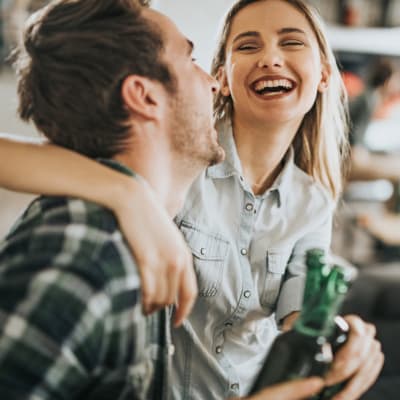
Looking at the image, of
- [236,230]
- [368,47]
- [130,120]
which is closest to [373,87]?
[368,47]

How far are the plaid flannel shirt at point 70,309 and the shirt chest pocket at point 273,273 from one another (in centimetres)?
44

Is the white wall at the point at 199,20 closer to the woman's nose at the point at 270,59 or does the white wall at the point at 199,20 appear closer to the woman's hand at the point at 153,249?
the woman's nose at the point at 270,59

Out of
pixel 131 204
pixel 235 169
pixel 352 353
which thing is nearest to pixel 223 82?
pixel 235 169

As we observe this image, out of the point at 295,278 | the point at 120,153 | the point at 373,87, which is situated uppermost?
the point at 120,153

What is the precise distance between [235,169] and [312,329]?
557 mm

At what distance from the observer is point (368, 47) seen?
15.9ft

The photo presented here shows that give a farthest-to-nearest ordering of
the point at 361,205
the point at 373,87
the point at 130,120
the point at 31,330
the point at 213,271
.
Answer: the point at 361,205 < the point at 373,87 < the point at 213,271 < the point at 130,120 < the point at 31,330

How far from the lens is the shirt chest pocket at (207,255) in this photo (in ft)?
3.71

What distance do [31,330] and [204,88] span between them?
0.55 metres

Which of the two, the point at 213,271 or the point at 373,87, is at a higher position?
the point at 213,271

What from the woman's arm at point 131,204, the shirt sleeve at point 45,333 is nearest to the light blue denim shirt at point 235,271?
the woman's arm at point 131,204

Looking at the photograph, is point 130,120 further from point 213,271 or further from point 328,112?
point 328,112

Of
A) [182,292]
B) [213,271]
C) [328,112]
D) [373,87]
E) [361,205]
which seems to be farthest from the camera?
[361,205]

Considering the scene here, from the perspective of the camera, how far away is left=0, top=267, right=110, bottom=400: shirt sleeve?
2.18 ft
